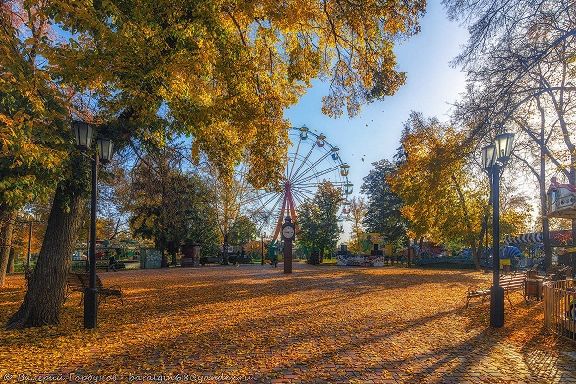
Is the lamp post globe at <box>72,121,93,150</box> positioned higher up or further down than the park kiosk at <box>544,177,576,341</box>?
higher up

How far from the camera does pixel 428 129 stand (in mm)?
26891

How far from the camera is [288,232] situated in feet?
83.5

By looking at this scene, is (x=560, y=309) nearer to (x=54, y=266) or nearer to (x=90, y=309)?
(x=90, y=309)

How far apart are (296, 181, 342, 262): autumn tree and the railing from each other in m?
34.6

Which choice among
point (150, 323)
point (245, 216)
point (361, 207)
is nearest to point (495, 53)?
point (150, 323)

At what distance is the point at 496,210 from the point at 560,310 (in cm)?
215

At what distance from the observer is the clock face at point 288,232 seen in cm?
2544

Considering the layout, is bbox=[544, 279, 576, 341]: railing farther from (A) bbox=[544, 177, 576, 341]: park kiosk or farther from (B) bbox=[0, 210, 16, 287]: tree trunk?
(B) bbox=[0, 210, 16, 287]: tree trunk

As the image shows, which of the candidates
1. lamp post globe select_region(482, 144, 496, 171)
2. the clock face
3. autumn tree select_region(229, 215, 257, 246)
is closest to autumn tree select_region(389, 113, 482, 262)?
the clock face

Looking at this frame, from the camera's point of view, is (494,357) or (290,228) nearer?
(494,357)

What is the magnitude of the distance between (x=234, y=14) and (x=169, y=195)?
15.8ft

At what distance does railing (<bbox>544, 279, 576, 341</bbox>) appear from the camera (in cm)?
695

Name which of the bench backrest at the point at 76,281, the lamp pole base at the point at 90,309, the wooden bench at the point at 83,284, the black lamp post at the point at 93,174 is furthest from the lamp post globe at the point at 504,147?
the bench backrest at the point at 76,281

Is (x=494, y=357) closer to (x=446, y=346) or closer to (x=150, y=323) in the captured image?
(x=446, y=346)
